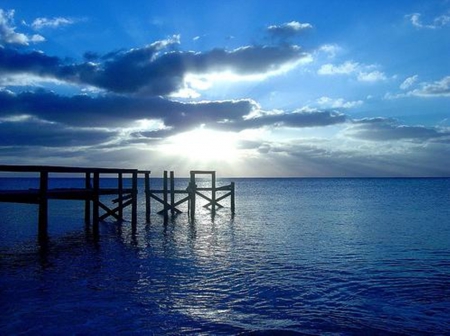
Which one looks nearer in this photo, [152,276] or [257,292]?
[257,292]

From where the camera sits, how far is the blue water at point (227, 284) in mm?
8445

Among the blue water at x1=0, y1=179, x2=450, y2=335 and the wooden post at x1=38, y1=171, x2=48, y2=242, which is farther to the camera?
the wooden post at x1=38, y1=171, x2=48, y2=242

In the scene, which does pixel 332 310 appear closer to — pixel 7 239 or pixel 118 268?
pixel 118 268

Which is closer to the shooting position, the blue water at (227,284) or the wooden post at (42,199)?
the blue water at (227,284)

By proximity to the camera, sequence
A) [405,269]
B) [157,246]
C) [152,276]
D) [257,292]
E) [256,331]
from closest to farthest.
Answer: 1. [256,331]
2. [257,292]
3. [152,276]
4. [405,269]
5. [157,246]

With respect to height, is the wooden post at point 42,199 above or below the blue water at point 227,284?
above

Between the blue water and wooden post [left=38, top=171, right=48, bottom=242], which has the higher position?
wooden post [left=38, top=171, right=48, bottom=242]

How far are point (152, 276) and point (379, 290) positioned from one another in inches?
261

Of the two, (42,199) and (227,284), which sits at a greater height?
(42,199)

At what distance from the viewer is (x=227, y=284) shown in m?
11.6

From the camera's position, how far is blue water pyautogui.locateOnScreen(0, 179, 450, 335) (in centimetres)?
845

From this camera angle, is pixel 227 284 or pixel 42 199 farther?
pixel 42 199

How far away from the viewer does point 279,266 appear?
14.2 metres

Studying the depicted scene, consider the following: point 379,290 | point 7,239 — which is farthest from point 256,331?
point 7,239
